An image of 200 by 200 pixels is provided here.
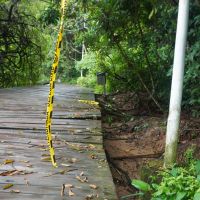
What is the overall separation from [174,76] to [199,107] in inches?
88.5

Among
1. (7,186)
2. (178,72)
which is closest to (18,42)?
(178,72)

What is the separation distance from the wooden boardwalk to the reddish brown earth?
22.3 inches

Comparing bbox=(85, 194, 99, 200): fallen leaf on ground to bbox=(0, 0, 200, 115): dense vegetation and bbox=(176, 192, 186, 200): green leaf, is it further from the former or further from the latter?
bbox=(0, 0, 200, 115): dense vegetation

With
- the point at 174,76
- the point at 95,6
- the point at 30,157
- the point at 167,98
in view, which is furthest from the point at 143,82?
the point at 30,157

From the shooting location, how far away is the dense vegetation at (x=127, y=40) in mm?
6152

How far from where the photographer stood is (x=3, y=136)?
4.53m

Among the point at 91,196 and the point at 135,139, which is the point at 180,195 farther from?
the point at 135,139

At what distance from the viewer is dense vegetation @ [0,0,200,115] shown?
615 cm

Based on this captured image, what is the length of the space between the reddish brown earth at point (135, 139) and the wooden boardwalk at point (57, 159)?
57 cm

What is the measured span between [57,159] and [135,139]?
306cm

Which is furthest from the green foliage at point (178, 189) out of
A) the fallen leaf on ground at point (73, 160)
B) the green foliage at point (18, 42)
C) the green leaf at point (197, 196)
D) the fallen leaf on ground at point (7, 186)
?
the green foliage at point (18, 42)

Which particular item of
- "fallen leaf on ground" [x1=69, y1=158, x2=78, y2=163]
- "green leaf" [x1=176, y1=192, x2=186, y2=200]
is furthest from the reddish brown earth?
"green leaf" [x1=176, y1=192, x2=186, y2=200]

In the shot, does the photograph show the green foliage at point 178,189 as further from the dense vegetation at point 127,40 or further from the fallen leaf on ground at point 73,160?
the dense vegetation at point 127,40

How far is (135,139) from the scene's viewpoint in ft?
21.4
